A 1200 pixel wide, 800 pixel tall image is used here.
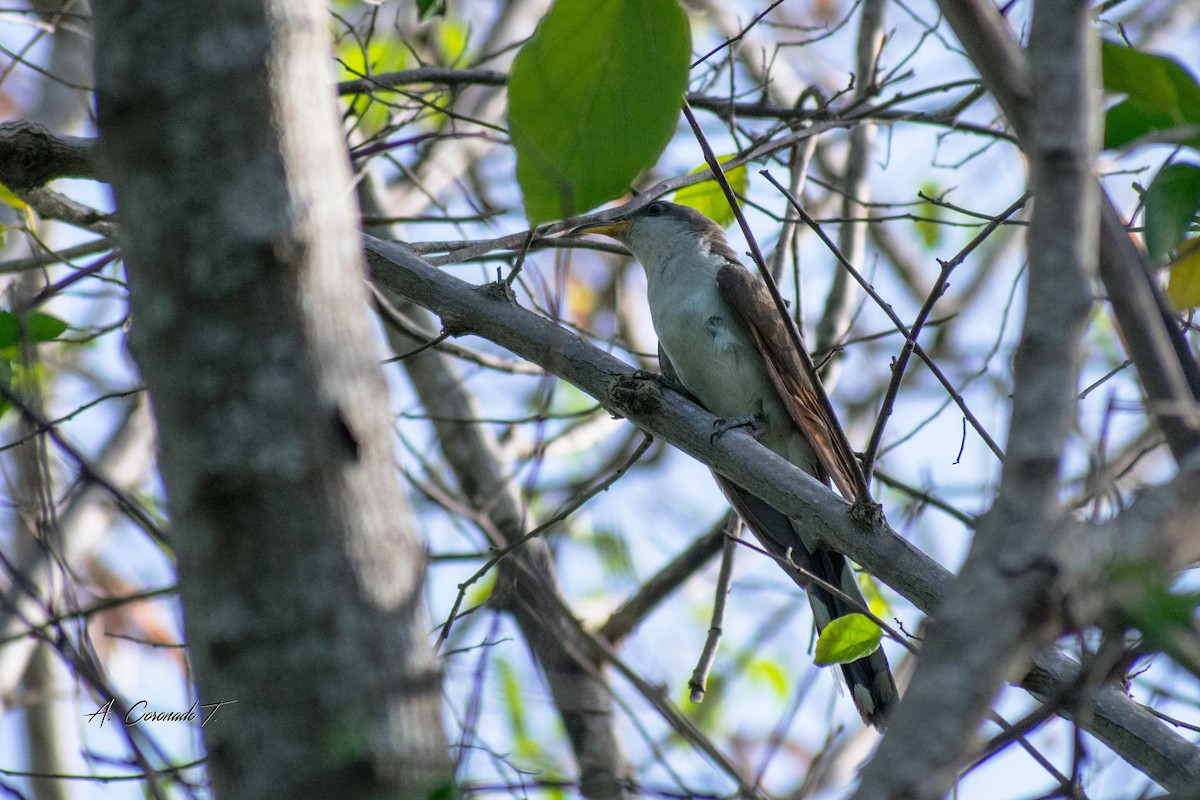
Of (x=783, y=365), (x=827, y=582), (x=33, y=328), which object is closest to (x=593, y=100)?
(x=33, y=328)

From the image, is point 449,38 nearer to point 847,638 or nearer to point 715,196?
Answer: point 715,196

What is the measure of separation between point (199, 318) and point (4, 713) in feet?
17.0

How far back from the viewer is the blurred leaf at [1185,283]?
2.01m

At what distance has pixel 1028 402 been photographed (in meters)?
1.10

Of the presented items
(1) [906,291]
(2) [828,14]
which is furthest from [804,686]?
(2) [828,14]

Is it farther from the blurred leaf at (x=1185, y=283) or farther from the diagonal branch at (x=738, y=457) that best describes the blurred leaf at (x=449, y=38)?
the blurred leaf at (x=1185, y=283)

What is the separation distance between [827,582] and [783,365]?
957 millimetres

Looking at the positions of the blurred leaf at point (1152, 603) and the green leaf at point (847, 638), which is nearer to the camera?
the blurred leaf at point (1152, 603)

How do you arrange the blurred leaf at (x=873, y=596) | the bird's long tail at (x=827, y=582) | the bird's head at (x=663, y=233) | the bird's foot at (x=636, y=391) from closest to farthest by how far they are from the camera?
1. the bird's foot at (x=636, y=391)
2. the bird's long tail at (x=827, y=582)
3. the blurred leaf at (x=873, y=596)
4. the bird's head at (x=663, y=233)

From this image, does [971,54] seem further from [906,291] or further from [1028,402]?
[906,291]

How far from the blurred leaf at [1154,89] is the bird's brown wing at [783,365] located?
2591mm

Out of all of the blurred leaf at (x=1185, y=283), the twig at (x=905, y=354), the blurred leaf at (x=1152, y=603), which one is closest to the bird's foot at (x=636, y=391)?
the twig at (x=905, y=354)

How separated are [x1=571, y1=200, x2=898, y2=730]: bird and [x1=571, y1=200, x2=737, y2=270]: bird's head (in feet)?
0.05

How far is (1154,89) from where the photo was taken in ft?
4.44
